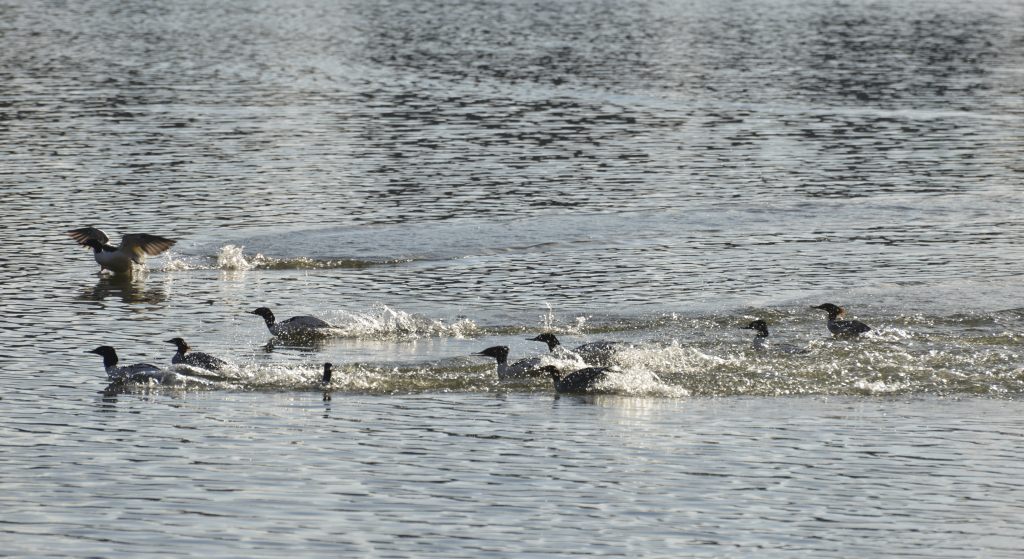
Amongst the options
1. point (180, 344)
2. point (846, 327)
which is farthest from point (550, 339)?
point (180, 344)

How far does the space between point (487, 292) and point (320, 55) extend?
52248 millimetres

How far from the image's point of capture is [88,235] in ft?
108

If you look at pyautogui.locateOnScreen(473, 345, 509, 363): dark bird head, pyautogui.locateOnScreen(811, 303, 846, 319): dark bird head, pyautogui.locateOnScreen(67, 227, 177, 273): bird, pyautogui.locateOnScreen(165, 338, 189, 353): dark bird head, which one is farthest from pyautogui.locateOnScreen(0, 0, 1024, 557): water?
pyautogui.locateOnScreen(165, 338, 189, 353): dark bird head

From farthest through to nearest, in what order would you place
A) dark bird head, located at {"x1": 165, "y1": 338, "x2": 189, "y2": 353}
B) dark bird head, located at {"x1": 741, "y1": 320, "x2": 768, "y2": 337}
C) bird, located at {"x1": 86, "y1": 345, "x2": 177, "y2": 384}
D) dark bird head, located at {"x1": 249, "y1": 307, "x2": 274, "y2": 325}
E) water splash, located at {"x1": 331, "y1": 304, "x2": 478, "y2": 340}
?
dark bird head, located at {"x1": 249, "y1": 307, "x2": 274, "y2": 325} → water splash, located at {"x1": 331, "y1": 304, "x2": 478, "y2": 340} → dark bird head, located at {"x1": 741, "y1": 320, "x2": 768, "y2": 337} → dark bird head, located at {"x1": 165, "y1": 338, "x2": 189, "y2": 353} → bird, located at {"x1": 86, "y1": 345, "x2": 177, "y2": 384}

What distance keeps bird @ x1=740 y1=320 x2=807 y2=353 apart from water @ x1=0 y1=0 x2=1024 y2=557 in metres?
0.48

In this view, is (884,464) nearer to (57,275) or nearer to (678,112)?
(57,275)

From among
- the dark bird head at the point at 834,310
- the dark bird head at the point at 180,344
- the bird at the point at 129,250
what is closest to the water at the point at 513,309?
the bird at the point at 129,250

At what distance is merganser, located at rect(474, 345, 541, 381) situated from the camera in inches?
895

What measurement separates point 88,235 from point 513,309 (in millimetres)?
9634

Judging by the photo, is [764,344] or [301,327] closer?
[764,344]

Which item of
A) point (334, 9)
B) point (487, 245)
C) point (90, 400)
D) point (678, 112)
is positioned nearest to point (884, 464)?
point (90, 400)

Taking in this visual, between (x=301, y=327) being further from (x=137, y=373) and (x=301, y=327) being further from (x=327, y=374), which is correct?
(x=137, y=373)

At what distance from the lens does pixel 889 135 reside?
5294 cm

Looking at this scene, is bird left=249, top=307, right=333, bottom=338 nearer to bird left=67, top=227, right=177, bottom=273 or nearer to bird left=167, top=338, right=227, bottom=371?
bird left=167, top=338, right=227, bottom=371
